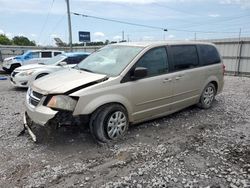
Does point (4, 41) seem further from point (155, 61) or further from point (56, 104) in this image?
point (56, 104)

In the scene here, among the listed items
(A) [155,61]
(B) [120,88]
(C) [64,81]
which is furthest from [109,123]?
(A) [155,61]

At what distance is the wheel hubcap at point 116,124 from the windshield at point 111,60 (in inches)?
28.3

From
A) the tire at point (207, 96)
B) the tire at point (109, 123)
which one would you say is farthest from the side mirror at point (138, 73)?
the tire at point (207, 96)

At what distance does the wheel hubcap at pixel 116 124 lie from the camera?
413 centimetres

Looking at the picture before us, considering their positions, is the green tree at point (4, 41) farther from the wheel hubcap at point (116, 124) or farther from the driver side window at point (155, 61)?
the wheel hubcap at point (116, 124)

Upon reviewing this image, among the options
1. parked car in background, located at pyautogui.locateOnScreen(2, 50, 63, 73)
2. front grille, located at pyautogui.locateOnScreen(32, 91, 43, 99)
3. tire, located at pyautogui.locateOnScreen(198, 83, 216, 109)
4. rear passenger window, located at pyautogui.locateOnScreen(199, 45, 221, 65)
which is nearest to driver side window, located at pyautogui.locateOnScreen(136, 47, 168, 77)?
rear passenger window, located at pyautogui.locateOnScreen(199, 45, 221, 65)

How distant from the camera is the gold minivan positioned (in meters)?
3.84

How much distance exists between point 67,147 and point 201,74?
343 centimetres

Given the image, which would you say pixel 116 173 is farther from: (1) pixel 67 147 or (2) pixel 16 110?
(2) pixel 16 110

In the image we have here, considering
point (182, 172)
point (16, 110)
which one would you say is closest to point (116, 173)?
point (182, 172)

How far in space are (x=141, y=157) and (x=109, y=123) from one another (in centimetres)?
79

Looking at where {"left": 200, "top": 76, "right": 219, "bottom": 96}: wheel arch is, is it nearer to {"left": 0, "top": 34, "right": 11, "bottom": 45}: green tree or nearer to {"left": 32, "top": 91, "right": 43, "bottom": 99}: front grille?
{"left": 32, "top": 91, "right": 43, "bottom": 99}: front grille

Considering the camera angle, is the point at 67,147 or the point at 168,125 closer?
the point at 67,147

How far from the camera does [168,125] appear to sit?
199 inches
